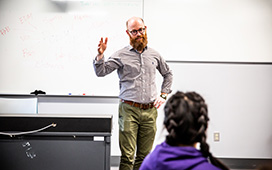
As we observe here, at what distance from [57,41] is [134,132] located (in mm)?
1639

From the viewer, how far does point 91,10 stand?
3.17 metres

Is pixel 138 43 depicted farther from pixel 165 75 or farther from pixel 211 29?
pixel 211 29

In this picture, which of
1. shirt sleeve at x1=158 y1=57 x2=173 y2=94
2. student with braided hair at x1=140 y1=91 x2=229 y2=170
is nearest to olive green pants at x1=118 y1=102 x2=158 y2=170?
shirt sleeve at x1=158 y1=57 x2=173 y2=94

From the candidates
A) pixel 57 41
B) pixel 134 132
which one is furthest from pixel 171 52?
pixel 134 132

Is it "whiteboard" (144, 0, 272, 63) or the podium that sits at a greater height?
"whiteboard" (144, 0, 272, 63)

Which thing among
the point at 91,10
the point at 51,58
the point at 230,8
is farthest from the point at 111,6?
the point at 230,8

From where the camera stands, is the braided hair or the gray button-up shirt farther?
the gray button-up shirt

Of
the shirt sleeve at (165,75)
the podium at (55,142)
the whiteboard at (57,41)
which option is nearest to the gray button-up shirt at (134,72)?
the shirt sleeve at (165,75)

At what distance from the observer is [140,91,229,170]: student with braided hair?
91cm

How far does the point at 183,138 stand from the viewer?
976mm

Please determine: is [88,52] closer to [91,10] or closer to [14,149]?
[91,10]

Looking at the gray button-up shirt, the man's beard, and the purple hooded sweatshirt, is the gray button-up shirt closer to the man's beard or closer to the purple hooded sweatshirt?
the man's beard

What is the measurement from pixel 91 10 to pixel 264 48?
202cm

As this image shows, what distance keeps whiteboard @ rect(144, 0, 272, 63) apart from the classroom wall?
0.01 meters
